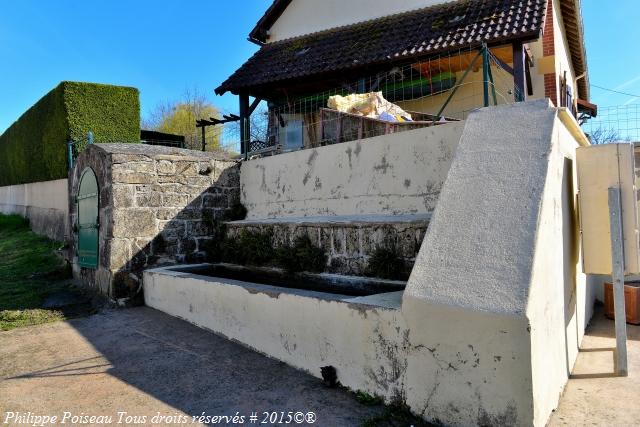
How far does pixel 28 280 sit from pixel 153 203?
2890 millimetres

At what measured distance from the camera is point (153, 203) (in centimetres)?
610

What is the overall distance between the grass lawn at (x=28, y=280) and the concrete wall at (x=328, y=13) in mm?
8777

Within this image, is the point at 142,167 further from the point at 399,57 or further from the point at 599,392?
the point at 399,57

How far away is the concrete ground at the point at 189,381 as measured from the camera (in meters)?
2.65

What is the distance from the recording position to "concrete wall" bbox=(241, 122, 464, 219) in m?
4.25

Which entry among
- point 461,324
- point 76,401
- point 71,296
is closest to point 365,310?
point 461,324

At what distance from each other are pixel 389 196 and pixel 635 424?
2.78 m

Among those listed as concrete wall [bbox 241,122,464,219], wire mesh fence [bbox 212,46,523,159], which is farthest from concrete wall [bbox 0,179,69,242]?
concrete wall [bbox 241,122,464,219]

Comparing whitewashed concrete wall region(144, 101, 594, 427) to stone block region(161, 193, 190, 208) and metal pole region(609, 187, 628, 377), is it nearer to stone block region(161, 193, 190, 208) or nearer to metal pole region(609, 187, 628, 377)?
metal pole region(609, 187, 628, 377)

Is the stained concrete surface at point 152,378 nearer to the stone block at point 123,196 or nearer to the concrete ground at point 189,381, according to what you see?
the concrete ground at point 189,381

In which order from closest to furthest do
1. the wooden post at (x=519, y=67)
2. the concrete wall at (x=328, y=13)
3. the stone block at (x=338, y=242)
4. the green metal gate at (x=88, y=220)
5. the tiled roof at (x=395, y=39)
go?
the stone block at (x=338, y=242) < the green metal gate at (x=88, y=220) < the wooden post at (x=519, y=67) < the tiled roof at (x=395, y=39) < the concrete wall at (x=328, y=13)

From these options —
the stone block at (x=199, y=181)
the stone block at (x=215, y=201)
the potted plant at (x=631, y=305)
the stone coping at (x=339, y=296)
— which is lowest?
the potted plant at (x=631, y=305)

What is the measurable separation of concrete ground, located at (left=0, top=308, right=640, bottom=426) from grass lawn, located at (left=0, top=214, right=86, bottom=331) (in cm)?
73

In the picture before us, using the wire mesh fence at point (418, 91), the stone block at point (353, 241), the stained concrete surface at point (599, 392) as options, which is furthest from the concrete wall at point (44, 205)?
the stained concrete surface at point (599, 392)
